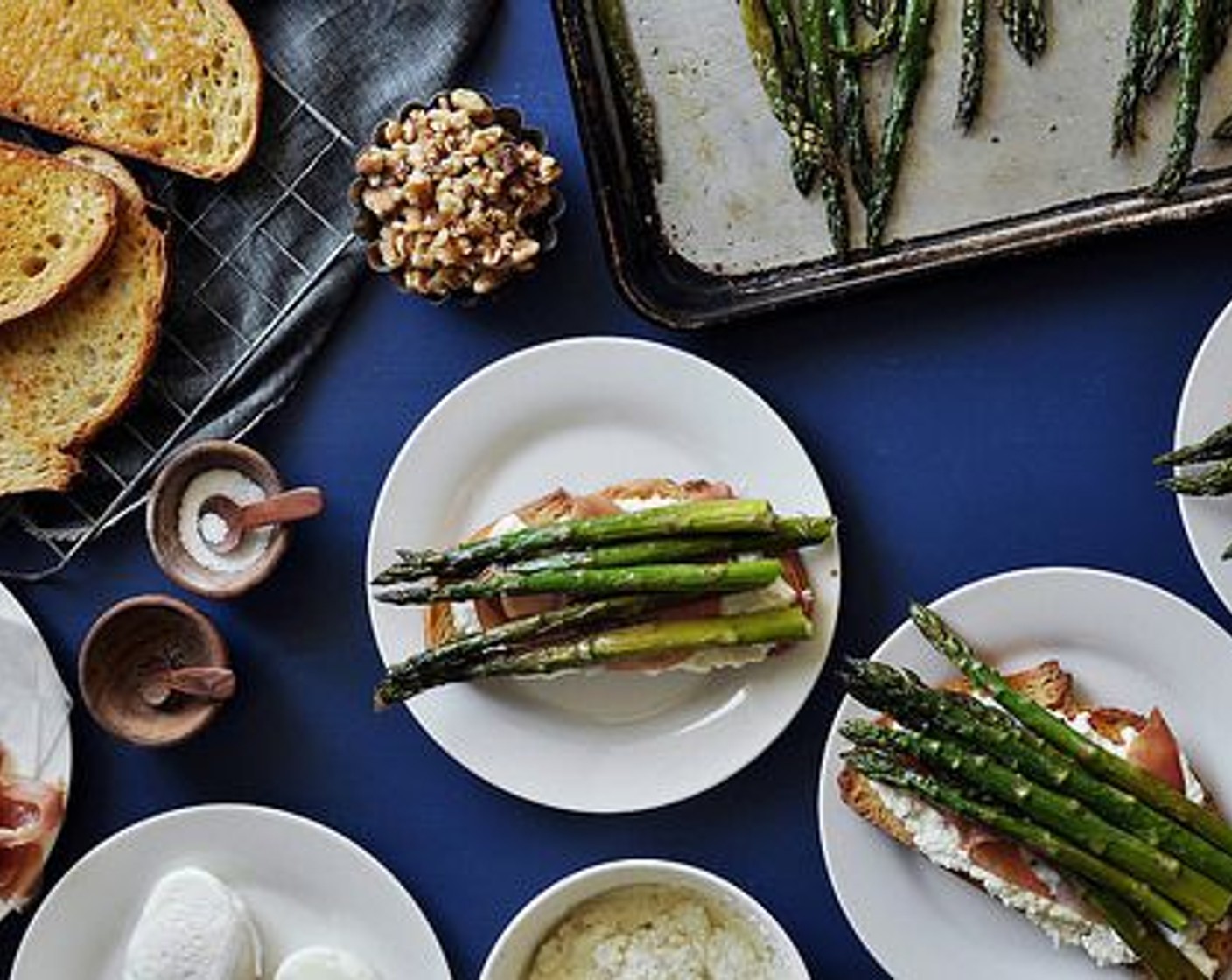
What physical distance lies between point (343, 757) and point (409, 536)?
1.43 feet

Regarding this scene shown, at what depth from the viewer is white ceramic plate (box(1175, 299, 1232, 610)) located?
11.9ft

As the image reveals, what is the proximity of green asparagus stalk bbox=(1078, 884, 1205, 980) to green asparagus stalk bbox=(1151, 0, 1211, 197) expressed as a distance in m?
1.16

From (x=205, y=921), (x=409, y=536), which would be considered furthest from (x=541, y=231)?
(x=205, y=921)

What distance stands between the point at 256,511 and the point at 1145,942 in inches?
64.8

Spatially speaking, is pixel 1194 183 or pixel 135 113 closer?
pixel 1194 183

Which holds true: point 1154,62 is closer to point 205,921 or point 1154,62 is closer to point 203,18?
point 203,18

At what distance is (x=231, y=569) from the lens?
3.90 m

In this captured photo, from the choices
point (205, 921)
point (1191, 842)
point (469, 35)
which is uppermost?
point (469, 35)

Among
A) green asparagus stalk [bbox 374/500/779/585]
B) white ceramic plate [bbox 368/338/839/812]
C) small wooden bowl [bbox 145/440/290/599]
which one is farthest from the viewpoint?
small wooden bowl [bbox 145/440/290/599]

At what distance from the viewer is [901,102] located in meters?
3.70

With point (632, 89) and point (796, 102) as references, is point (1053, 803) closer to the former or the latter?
point (796, 102)

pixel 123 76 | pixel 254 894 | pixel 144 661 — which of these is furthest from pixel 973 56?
pixel 254 894

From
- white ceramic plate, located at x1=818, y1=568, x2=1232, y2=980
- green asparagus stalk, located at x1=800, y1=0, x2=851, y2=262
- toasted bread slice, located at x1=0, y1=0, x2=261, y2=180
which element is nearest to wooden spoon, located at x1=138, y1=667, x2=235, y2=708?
toasted bread slice, located at x1=0, y1=0, x2=261, y2=180

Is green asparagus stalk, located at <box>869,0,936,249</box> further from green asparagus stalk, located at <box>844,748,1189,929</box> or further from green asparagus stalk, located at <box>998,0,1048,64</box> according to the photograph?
green asparagus stalk, located at <box>844,748,1189,929</box>
